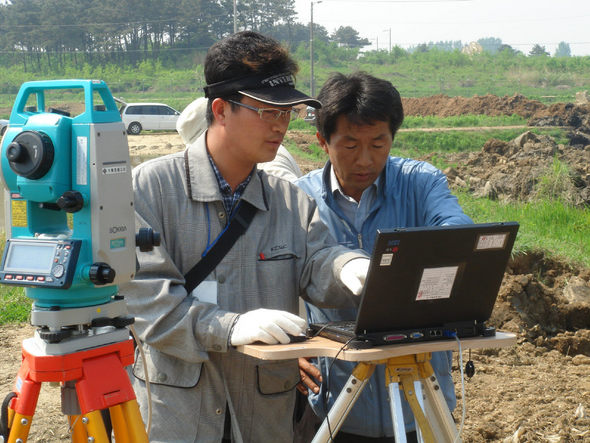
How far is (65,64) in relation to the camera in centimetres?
5178

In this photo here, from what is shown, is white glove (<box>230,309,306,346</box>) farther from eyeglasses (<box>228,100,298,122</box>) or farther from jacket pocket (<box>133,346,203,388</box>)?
eyeglasses (<box>228,100,298,122</box>)

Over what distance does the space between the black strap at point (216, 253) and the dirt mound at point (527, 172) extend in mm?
8635

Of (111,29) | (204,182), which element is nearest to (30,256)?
(204,182)

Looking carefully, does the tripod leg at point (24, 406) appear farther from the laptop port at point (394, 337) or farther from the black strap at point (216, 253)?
the laptop port at point (394, 337)

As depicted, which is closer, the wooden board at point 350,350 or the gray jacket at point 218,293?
the wooden board at point 350,350

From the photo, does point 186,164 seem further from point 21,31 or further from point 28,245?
point 21,31

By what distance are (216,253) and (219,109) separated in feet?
1.53

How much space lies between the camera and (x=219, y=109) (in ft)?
8.37

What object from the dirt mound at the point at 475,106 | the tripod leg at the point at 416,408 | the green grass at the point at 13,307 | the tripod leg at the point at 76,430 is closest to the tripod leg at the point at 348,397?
the tripod leg at the point at 416,408

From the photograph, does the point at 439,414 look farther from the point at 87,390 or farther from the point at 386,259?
the point at 87,390

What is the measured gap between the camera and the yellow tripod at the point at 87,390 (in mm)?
2102

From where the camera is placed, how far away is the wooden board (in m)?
2.06

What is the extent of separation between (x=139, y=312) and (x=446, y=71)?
2091 inches

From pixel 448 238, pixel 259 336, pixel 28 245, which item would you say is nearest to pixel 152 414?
pixel 259 336
